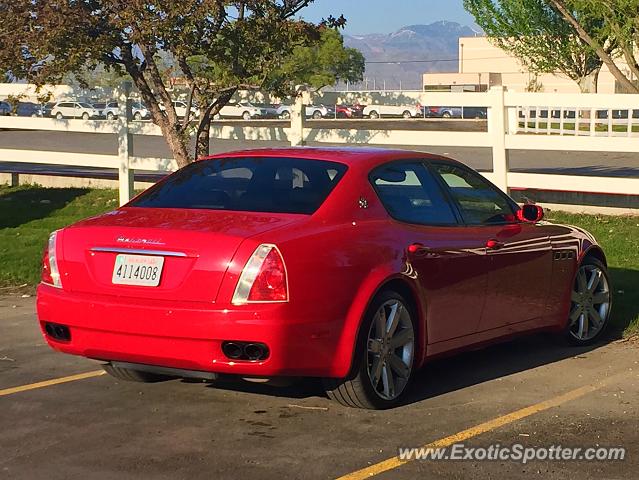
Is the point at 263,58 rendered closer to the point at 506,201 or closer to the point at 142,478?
the point at 506,201

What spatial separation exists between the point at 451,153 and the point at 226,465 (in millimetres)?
25789

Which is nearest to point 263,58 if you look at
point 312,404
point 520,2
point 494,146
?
point 494,146

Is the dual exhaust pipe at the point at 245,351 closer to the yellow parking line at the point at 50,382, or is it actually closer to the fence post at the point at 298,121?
the yellow parking line at the point at 50,382

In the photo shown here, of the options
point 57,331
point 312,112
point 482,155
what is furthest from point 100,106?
point 312,112

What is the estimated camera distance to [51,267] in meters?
6.40

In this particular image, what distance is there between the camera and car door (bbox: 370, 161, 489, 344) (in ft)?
21.7

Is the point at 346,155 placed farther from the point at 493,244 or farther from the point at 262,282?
the point at 262,282

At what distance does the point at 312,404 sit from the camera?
6484 mm

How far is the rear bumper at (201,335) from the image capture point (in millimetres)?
5730

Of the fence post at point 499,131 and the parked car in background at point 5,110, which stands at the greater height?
the parked car in background at point 5,110

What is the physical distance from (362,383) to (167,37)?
24.1ft

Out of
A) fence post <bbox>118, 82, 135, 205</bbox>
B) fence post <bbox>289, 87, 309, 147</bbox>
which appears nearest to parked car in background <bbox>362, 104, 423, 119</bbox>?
fence post <bbox>289, 87, 309, 147</bbox>

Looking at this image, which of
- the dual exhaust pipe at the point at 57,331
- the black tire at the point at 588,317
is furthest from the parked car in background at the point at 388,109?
the dual exhaust pipe at the point at 57,331

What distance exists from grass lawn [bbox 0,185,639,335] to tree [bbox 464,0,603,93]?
33338mm
